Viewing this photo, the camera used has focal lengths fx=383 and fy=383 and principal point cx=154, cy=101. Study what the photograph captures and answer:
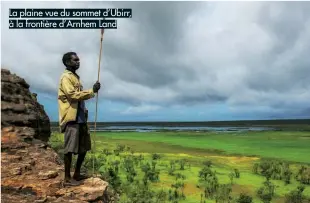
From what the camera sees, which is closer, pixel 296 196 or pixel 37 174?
pixel 37 174

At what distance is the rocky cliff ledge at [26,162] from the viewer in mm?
6531

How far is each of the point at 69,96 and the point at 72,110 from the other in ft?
0.84

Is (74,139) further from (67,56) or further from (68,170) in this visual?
(67,56)

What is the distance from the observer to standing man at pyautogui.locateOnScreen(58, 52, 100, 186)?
645 cm

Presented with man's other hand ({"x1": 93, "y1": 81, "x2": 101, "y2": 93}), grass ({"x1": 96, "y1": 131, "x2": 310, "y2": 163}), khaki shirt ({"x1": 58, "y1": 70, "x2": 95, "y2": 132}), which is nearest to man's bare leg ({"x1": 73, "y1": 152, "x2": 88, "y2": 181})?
khaki shirt ({"x1": 58, "y1": 70, "x2": 95, "y2": 132})

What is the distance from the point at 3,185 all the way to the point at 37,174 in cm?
67

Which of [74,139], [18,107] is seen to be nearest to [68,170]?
[74,139]

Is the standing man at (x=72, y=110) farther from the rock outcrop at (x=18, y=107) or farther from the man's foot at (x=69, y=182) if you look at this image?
the rock outcrop at (x=18, y=107)

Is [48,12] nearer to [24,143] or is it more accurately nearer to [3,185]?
[24,143]

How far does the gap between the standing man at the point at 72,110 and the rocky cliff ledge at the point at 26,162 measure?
0.38 meters

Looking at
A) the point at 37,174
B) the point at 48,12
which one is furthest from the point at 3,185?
the point at 48,12

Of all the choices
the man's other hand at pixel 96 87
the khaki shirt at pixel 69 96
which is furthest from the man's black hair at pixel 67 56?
the man's other hand at pixel 96 87

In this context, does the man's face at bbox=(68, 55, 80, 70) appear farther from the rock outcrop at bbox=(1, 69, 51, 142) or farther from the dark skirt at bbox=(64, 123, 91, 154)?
the rock outcrop at bbox=(1, 69, 51, 142)

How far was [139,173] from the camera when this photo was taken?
21.1 meters
